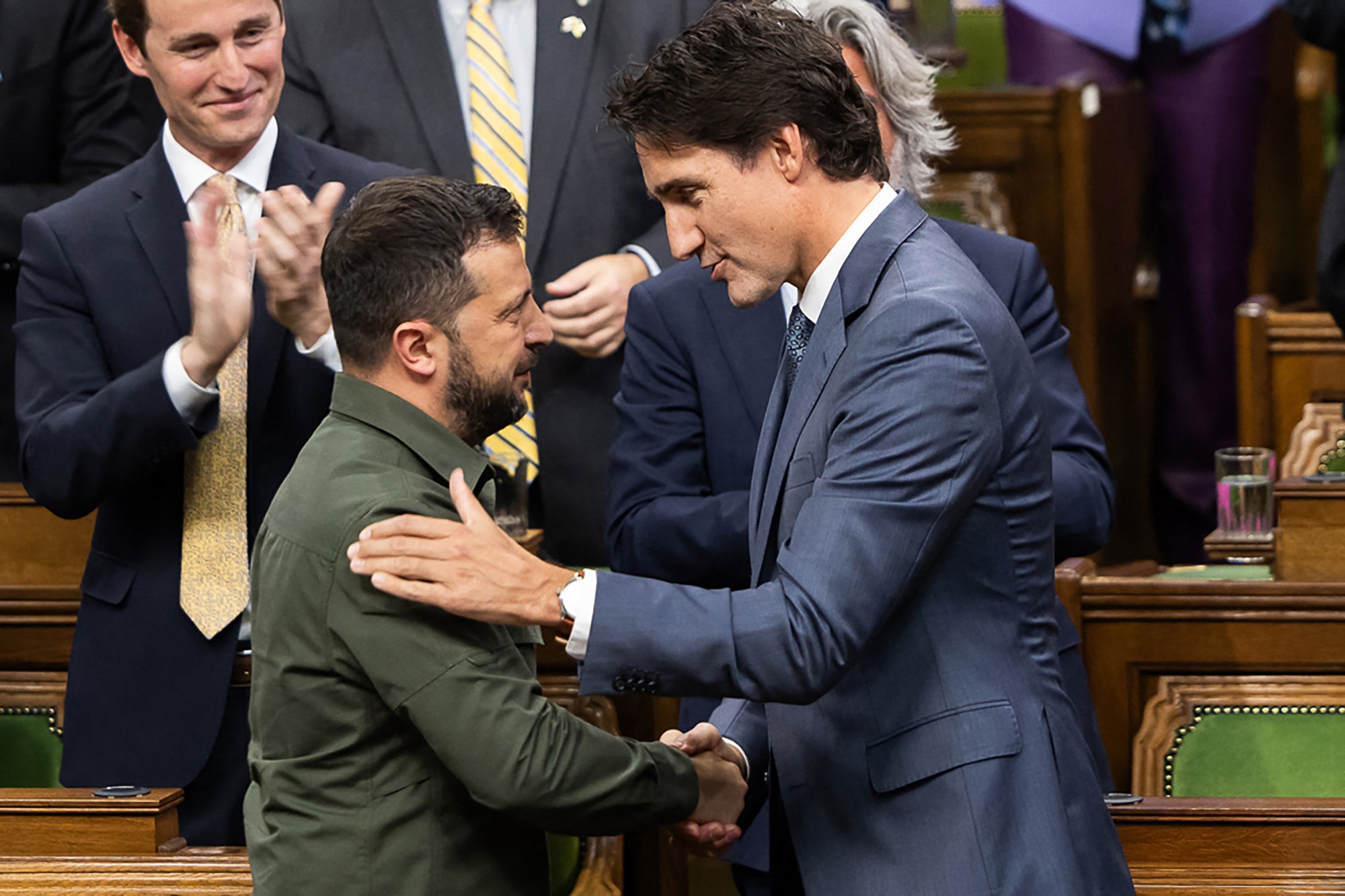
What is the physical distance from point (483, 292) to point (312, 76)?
145cm

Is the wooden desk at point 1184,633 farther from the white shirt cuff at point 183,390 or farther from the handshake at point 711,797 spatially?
the white shirt cuff at point 183,390

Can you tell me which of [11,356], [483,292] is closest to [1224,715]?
[483,292]

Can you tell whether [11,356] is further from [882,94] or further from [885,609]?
[885,609]

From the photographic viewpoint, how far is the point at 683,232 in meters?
1.79

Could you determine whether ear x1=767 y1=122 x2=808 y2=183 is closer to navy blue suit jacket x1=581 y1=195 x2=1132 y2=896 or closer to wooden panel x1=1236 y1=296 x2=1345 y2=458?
navy blue suit jacket x1=581 y1=195 x2=1132 y2=896

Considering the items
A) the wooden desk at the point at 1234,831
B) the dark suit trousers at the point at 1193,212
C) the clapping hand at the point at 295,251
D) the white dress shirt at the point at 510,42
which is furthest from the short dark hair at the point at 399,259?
the dark suit trousers at the point at 1193,212

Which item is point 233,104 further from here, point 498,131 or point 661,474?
point 661,474

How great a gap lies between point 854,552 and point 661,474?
0.94m

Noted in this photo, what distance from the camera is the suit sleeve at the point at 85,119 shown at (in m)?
3.54

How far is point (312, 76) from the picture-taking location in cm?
308

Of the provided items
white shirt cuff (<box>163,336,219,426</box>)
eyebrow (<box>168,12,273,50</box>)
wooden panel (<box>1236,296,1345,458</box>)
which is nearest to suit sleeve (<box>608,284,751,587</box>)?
white shirt cuff (<box>163,336,219,426</box>)

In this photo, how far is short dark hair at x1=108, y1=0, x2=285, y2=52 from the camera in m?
2.55

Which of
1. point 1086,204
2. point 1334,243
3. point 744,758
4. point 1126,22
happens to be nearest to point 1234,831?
point 744,758

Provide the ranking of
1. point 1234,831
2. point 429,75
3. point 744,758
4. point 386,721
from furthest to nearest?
point 429,75, point 1234,831, point 744,758, point 386,721
